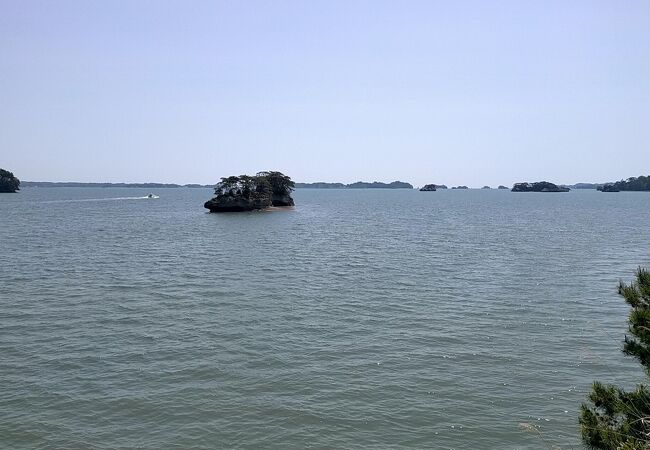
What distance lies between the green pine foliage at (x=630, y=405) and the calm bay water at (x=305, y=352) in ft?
18.1

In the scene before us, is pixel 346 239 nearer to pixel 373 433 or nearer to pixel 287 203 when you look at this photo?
pixel 373 433

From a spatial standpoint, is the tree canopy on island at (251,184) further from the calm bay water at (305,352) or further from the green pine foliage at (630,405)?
the green pine foliage at (630,405)

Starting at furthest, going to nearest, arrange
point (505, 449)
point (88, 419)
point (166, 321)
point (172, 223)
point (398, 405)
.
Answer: point (172, 223)
point (166, 321)
point (398, 405)
point (88, 419)
point (505, 449)

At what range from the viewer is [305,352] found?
77.8 ft

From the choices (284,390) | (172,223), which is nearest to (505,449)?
(284,390)

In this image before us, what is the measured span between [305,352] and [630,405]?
588 inches

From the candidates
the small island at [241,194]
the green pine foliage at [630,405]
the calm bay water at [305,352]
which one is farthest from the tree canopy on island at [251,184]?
the green pine foliage at [630,405]

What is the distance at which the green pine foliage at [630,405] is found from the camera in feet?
32.8

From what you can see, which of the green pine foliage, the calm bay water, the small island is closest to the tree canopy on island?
the small island

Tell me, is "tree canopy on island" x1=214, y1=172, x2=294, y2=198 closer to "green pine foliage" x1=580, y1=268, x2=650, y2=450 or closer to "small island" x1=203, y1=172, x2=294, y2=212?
"small island" x1=203, y1=172, x2=294, y2=212

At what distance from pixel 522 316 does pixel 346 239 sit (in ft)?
151

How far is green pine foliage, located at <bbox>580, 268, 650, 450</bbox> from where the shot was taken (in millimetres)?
9984

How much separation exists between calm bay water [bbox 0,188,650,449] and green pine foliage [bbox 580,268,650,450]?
553 centimetres

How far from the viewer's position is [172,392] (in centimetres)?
1938
